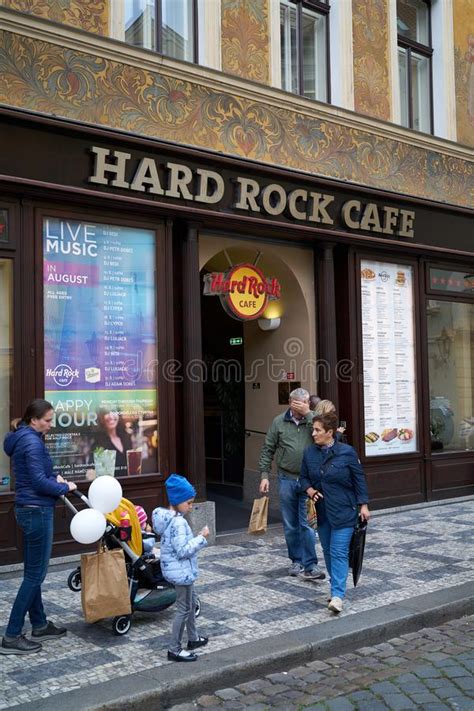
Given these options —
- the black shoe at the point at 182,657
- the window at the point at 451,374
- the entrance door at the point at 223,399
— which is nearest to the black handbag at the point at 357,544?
the black shoe at the point at 182,657

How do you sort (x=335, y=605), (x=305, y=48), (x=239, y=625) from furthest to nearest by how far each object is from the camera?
(x=305, y=48) → (x=335, y=605) → (x=239, y=625)

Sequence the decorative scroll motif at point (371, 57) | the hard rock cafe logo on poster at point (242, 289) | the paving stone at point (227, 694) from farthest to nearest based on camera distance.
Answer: the decorative scroll motif at point (371, 57) → the hard rock cafe logo on poster at point (242, 289) → the paving stone at point (227, 694)

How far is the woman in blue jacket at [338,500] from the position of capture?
618cm

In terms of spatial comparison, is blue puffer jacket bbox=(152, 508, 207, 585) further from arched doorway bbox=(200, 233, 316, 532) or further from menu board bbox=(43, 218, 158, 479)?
arched doorway bbox=(200, 233, 316, 532)

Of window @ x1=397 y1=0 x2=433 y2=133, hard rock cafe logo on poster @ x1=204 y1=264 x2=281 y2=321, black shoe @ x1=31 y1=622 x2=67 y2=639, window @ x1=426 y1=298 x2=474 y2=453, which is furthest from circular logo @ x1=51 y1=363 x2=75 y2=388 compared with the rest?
window @ x1=397 y1=0 x2=433 y2=133

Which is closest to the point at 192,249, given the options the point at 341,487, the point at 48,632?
the point at 341,487

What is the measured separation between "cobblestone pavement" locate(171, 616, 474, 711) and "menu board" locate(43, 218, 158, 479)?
12.6ft

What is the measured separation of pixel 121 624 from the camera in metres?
5.71

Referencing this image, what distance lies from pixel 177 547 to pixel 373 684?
1.55 metres

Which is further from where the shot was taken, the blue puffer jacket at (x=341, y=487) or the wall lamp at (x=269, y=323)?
the wall lamp at (x=269, y=323)

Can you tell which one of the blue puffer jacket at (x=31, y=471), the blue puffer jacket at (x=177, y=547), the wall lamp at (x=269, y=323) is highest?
the wall lamp at (x=269, y=323)

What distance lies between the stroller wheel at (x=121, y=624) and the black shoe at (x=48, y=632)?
39 cm

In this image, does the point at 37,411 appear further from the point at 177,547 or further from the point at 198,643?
the point at 198,643

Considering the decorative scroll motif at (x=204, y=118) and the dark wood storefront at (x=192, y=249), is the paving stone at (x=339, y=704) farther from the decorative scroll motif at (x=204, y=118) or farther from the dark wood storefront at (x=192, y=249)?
the decorative scroll motif at (x=204, y=118)
